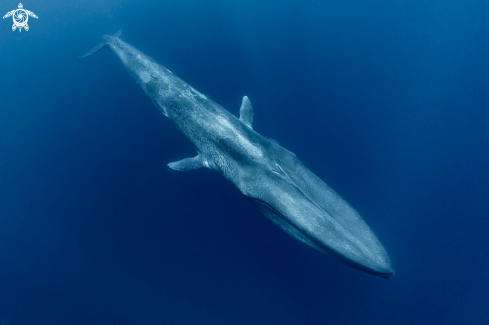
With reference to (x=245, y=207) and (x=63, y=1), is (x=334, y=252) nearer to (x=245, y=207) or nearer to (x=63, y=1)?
(x=245, y=207)

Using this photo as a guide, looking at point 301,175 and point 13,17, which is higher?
point 13,17

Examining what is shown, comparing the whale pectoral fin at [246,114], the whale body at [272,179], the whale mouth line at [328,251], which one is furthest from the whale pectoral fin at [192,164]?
the whale mouth line at [328,251]

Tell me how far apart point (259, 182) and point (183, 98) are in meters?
5.30

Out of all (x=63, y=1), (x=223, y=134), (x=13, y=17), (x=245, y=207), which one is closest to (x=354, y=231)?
(x=223, y=134)

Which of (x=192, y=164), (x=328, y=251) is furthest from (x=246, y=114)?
(x=328, y=251)

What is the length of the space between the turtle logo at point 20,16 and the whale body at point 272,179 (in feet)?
47.0

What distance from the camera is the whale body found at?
7562 mm

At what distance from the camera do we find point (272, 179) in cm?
860

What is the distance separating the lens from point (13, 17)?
19.4 m

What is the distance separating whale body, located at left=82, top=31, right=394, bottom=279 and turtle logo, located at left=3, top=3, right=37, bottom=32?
47.0 feet

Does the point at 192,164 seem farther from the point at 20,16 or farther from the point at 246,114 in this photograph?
the point at 20,16

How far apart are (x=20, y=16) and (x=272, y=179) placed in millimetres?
22625

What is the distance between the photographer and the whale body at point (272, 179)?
756cm

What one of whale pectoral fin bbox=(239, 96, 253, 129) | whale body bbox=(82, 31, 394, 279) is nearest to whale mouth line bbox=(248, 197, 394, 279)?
whale body bbox=(82, 31, 394, 279)
